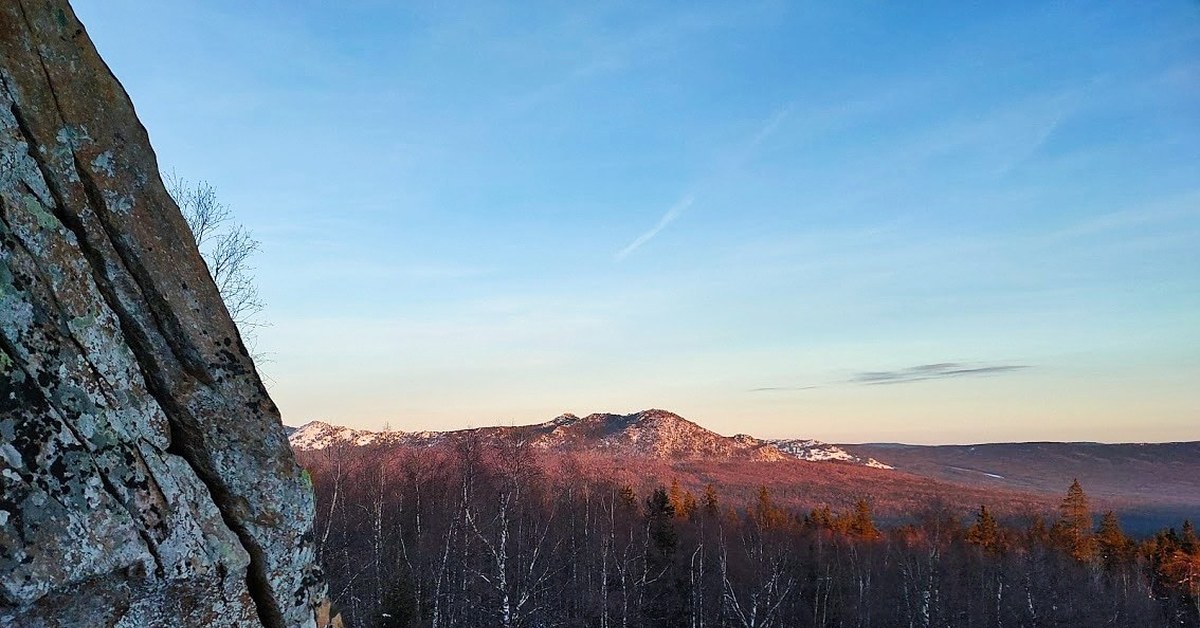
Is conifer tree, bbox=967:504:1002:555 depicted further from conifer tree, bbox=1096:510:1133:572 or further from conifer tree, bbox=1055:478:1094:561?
conifer tree, bbox=1096:510:1133:572

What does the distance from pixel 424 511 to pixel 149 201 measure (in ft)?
144

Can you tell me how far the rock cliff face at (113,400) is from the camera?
5055 millimetres

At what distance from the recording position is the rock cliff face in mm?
5055

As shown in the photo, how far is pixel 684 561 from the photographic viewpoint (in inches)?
2170

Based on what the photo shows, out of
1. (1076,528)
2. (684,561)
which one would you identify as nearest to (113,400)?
(684,561)

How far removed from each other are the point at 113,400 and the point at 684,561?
176 feet

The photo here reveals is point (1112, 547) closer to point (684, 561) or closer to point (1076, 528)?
point (1076, 528)

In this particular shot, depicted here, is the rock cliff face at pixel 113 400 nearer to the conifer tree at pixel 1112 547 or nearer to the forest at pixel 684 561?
the forest at pixel 684 561

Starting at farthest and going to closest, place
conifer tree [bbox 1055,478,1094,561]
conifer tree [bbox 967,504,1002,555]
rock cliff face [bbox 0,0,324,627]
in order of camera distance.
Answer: conifer tree [bbox 1055,478,1094,561] → conifer tree [bbox 967,504,1002,555] → rock cliff face [bbox 0,0,324,627]

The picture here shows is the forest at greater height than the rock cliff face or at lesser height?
lesser

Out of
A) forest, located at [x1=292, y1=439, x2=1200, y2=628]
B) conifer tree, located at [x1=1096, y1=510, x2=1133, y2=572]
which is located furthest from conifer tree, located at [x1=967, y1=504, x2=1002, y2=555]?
conifer tree, located at [x1=1096, y1=510, x2=1133, y2=572]

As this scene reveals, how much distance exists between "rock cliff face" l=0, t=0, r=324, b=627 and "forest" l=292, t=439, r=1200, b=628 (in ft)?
83.0

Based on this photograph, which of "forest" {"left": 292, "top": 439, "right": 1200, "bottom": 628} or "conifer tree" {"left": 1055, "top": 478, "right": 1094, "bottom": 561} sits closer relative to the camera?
"forest" {"left": 292, "top": 439, "right": 1200, "bottom": 628}

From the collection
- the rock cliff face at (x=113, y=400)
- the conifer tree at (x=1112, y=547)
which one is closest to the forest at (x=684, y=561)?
the conifer tree at (x=1112, y=547)
